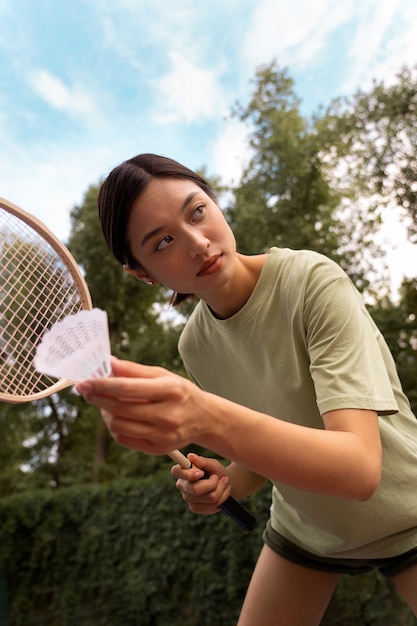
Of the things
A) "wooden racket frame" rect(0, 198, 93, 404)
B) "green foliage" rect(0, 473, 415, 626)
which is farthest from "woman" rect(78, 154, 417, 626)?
"green foliage" rect(0, 473, 415, 626)

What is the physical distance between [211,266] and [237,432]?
633 millimetres

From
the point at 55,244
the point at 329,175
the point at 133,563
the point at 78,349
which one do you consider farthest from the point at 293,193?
the point at 78,349

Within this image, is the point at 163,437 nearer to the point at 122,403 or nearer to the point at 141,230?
the point at 122,403

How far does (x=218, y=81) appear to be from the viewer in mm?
15977

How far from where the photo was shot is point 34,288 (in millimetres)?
1859

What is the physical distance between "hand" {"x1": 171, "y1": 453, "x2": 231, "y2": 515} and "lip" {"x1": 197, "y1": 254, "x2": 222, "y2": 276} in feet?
1.69

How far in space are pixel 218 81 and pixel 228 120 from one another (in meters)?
6.14

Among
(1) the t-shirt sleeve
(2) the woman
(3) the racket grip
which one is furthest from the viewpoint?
(3) the racket grip

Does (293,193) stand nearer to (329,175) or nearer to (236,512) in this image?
(329,175)

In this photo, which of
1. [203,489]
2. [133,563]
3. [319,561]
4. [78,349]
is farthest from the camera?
[133,563]

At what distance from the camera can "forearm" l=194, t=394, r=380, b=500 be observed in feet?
3.31

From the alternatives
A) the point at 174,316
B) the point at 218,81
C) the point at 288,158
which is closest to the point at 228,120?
the point at 288,158

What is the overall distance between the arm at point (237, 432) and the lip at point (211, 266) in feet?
1.67

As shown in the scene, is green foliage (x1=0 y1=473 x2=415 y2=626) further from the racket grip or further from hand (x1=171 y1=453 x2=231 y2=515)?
hand (x1=171 y1=453 x2=231 y2=515)
